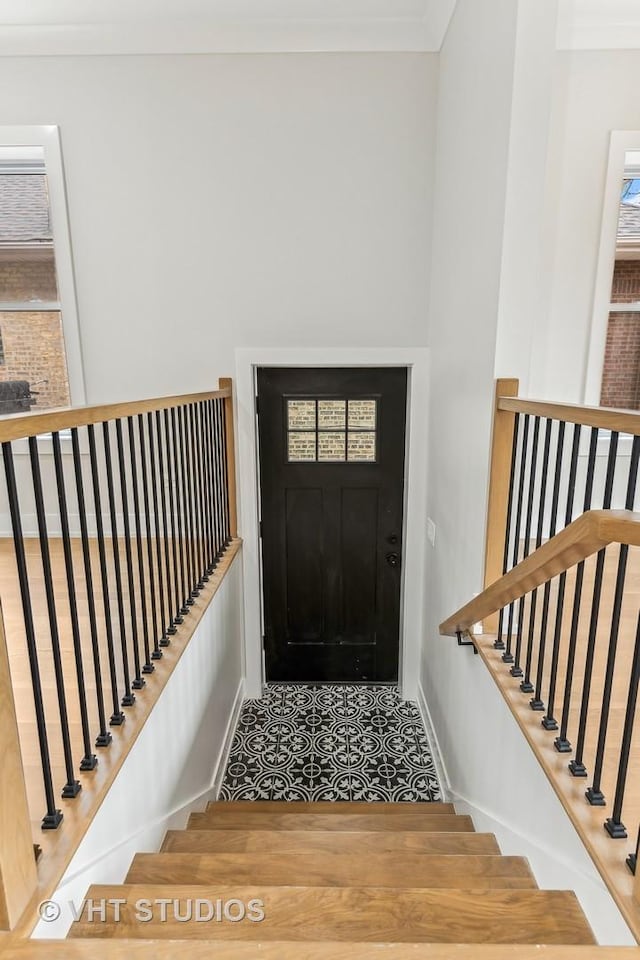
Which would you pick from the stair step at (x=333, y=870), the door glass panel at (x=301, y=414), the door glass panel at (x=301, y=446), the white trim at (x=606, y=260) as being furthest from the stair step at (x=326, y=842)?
the white trim at (x=606, y=260)

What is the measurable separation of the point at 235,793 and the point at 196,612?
1.24 m

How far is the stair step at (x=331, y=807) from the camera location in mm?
2637

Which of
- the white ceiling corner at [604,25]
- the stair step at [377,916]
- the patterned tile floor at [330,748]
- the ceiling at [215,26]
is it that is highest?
the ceiling at [215,26]

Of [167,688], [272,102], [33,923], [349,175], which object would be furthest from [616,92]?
[33,923]

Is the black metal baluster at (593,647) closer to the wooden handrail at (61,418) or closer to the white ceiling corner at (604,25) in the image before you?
the wooden handrail at (61,418)

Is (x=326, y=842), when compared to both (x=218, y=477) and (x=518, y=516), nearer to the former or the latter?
(x=518, y=516)

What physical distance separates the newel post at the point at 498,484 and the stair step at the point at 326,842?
0.77 metres

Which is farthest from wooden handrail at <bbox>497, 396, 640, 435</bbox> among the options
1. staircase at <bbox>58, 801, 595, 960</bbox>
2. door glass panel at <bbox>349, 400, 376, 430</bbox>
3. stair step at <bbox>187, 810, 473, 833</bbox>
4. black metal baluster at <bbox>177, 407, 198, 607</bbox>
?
stair step at <bbox>187, 810, 473, 833</bbox>

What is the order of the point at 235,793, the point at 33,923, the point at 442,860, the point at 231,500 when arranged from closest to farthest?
the point at 33,923
the point at 442,860
the point at 235,793
the point at 231,500

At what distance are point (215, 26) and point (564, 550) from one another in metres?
3.34

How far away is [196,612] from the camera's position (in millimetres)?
2490

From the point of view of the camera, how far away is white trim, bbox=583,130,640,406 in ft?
9.47

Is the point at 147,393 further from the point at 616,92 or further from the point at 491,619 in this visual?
the point at 616,92

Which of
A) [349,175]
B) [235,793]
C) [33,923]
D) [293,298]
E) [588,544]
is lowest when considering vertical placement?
[235,793]
